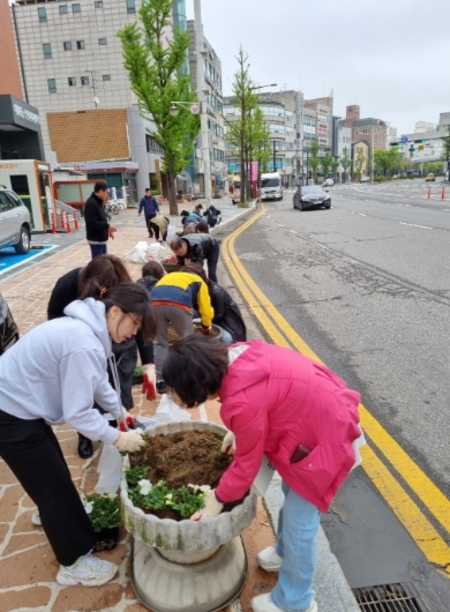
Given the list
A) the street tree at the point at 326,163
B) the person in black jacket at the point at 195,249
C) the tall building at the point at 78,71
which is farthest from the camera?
the street tree at the point at 326,163

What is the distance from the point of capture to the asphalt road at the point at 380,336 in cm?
259

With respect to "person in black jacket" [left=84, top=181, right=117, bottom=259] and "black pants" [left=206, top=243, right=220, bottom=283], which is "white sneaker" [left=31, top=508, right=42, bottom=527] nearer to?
"black pants" [left=206, top=243, right=220, bottom=283]

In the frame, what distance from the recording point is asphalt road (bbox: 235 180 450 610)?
259cm

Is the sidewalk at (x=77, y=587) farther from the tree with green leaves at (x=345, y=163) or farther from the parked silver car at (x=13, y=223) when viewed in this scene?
the tree with green leaves at (x=345, y=163)

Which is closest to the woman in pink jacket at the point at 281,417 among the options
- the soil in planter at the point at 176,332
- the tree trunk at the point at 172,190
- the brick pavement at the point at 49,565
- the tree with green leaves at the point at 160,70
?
the brick pavement at the point at 49,565

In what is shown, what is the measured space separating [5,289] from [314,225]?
12291 millimetres

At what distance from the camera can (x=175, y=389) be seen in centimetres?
179

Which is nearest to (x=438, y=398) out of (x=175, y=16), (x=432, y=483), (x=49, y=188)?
(x=432, y=483)

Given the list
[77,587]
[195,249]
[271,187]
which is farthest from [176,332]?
[271,187]

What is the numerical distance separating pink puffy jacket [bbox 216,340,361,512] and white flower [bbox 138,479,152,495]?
16.3 inches

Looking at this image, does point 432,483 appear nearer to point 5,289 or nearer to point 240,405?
point 240,405

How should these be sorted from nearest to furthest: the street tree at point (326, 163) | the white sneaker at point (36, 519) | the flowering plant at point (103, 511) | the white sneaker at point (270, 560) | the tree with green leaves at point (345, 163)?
the white sneaker at point (270, 560) → the flowering plant at point (103, 511) → the white sneaker at point (36, 519) → the street tree at point (326, 163) → the tree with green leaves at point (345, 163)

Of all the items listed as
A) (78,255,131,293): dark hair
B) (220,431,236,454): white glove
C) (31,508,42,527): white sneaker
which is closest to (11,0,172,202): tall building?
(78,255,131,293): dark hair

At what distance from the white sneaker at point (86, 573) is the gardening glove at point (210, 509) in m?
0.73
